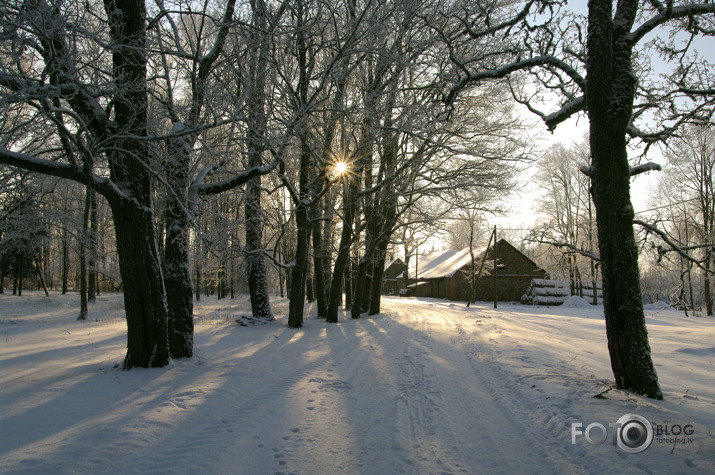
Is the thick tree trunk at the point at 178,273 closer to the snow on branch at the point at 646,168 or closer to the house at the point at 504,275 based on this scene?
the snow on branch at the point at 646,168

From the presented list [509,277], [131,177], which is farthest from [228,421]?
[509,277]

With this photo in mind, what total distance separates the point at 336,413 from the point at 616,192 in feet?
16.8

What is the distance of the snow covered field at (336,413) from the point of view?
363 cm

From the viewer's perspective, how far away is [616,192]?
5.61m

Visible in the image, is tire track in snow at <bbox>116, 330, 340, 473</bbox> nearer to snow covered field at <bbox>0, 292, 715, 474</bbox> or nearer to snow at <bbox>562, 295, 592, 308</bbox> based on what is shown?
snow covered field at <bbox>0, 292, 715, 474</bbox>

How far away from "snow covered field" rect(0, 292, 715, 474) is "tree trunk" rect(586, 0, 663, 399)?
0.58 m

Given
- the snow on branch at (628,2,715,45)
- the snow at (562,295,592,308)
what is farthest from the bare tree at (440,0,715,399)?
the snow at (562,295,592,308)

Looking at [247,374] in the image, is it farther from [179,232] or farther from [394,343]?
[394,343]

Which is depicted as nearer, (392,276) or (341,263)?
(341,263)

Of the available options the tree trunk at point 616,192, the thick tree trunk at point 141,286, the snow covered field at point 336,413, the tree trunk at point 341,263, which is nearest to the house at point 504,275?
the tree trunk at point 341,263

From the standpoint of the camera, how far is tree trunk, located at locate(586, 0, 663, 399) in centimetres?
538

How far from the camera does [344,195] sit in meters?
18.4

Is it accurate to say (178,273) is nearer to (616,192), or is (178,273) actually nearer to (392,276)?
(616,192)

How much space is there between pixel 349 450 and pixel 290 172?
558 inches
